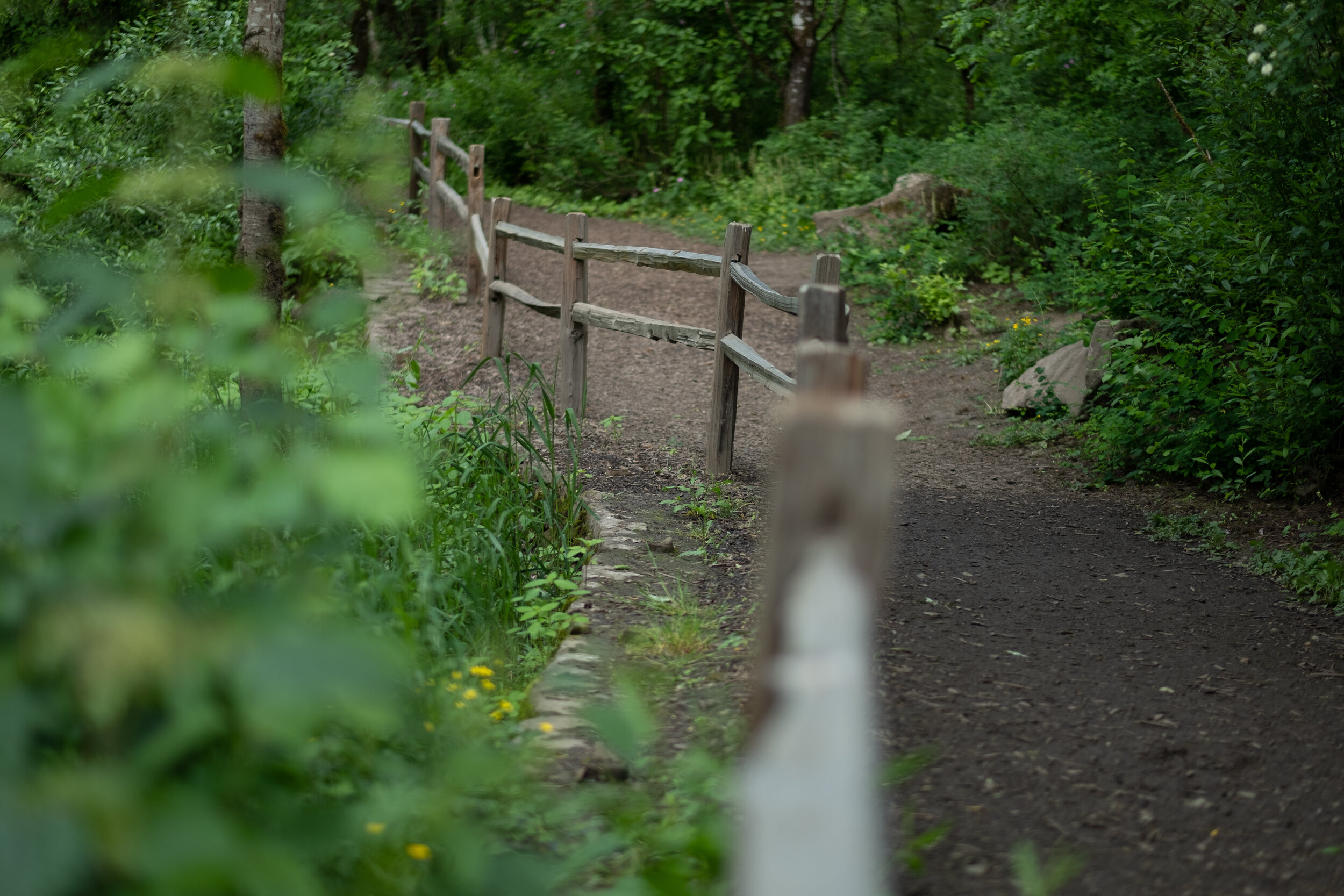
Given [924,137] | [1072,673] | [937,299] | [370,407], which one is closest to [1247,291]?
[1072,673]

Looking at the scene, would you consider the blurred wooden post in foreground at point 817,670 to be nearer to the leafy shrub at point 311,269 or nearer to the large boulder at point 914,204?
the leafy shrub at point 311,269

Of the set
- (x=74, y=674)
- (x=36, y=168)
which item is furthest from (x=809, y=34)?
(x=74, y=674)

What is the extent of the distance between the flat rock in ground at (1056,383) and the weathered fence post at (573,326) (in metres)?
2.76

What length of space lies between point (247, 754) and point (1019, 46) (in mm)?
11622

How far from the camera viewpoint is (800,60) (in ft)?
48.8

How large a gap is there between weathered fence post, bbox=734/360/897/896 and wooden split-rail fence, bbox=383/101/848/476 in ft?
5.32

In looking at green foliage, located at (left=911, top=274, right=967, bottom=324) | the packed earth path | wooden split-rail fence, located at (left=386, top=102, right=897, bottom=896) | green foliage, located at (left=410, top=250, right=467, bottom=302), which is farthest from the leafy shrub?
wooden split-rail fence, located at (left=386, top=102, right=897, bottom=896)

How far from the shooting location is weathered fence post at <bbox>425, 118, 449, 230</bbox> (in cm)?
1110

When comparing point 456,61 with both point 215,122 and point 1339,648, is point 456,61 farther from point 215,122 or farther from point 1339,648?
point 1339,648

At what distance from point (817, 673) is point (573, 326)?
5564 millimetres

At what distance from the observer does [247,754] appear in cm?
164

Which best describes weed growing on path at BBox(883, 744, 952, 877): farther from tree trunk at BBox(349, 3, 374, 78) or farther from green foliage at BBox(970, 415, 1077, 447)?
tree trunk at BBox(349, 3, 374, 78)

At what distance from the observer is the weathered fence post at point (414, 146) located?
12.6 m

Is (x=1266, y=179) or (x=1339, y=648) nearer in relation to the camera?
(x=1339, y=648)
